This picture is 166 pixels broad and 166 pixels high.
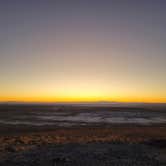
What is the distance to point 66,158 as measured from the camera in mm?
17953

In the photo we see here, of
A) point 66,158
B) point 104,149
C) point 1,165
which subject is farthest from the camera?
point 104,149

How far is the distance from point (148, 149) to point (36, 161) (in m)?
8.93

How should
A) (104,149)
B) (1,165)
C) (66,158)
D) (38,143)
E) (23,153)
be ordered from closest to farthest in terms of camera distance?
(1,165) < (66,158) < (23,153) < (104,149) < (38,143)

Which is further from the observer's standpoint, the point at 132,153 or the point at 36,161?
the point at 132,153

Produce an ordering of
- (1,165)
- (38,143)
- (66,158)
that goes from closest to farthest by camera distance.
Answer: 1. (1,165)
2. (66,158)
3. (38,143)

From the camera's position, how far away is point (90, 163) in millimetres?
17016

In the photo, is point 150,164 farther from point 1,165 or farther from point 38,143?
point 38,143

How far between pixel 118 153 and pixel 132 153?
972 mm

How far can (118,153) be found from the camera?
19.9m

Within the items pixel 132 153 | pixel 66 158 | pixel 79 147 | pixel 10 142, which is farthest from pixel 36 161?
pixel 10 142

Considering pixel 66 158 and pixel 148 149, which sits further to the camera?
pixel 148 149

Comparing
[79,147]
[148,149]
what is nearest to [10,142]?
[79,147]

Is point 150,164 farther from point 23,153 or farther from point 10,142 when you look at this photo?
point 10,142

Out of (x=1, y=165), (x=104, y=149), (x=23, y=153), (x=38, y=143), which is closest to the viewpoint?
(x=1, y=165)
